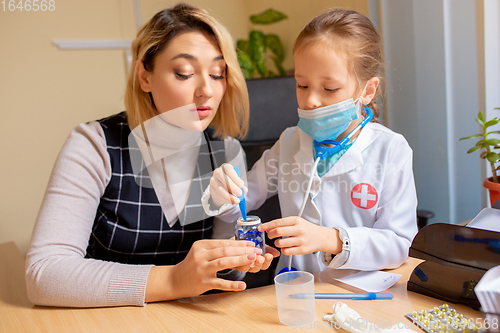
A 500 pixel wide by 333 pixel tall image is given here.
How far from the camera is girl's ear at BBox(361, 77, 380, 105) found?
115cm

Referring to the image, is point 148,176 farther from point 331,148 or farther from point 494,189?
point 494,189

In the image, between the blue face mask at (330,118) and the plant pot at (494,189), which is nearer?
the blue face mask at (330,118)

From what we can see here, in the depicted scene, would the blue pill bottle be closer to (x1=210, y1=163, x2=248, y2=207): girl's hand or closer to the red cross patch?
(x1=210, y1=163, x2=248, y2=207): girl's hand

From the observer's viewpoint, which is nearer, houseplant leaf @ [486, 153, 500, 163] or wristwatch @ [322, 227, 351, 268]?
wristwatch @ [322, 227, 351, 268]

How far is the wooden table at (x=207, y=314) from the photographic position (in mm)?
789

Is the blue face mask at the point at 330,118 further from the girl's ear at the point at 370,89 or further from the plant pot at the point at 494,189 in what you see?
the plant pot at the point at 494,189

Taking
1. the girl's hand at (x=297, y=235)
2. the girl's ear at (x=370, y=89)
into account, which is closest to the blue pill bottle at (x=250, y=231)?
the girl's hand at (x=297, y=235)

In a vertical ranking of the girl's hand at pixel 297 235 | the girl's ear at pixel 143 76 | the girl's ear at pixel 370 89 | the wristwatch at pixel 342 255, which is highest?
the girl's ear at pixel 143 76

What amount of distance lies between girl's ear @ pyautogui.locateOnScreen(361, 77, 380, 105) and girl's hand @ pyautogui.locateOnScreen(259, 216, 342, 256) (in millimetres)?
425

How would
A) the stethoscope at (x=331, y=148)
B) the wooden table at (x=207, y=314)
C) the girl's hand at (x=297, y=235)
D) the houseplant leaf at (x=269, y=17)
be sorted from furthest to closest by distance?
the houseplant leaf at (x=269, y=17), the stethoscope at (x=331, y=148), the girl's hand at (x=297, y=235), the wooden table at (x=207, y=314)

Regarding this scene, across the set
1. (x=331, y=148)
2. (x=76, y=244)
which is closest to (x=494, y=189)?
(x=331, y=148)

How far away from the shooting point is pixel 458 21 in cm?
157

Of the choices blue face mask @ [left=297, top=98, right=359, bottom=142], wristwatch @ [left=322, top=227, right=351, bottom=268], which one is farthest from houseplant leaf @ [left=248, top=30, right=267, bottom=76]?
wristwatch @ [left=322, top=227, right=351, bottom=268]

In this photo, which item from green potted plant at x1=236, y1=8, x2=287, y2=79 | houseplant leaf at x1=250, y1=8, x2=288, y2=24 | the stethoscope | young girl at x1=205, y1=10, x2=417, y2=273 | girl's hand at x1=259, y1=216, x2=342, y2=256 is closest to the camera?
girl's hand at x1=259, y1=216, x2=342, y2=256
